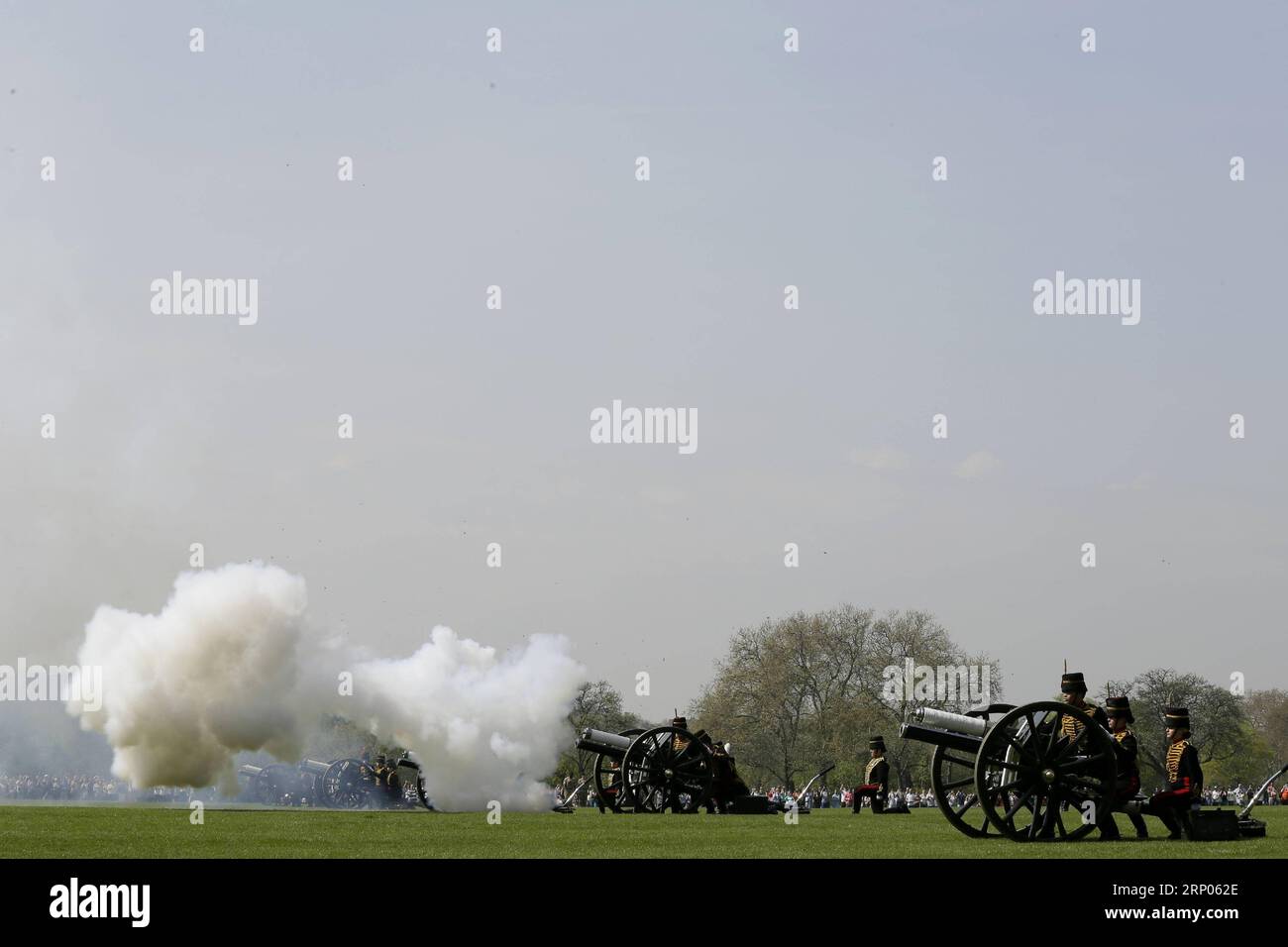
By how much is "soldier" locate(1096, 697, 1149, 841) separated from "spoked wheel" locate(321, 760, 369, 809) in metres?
21.9

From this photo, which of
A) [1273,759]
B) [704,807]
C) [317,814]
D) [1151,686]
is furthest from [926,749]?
[317,814]

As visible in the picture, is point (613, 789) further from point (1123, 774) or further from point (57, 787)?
point (57, 787)

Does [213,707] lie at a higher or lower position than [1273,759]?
higher

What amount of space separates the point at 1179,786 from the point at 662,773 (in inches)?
547

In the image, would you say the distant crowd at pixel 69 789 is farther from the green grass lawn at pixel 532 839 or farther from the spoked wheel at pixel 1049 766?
the spoked wheel at pixel 1049 766

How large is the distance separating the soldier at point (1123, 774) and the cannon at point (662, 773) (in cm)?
1305

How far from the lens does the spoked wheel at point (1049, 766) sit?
1830cm

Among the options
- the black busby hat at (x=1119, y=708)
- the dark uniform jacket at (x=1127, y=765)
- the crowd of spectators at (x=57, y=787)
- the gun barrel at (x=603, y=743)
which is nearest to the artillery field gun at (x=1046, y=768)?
the dark uniform jacket at (x=1127, y=765)

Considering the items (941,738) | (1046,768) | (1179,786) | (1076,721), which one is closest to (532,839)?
(941,738)

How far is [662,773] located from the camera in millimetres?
32031
